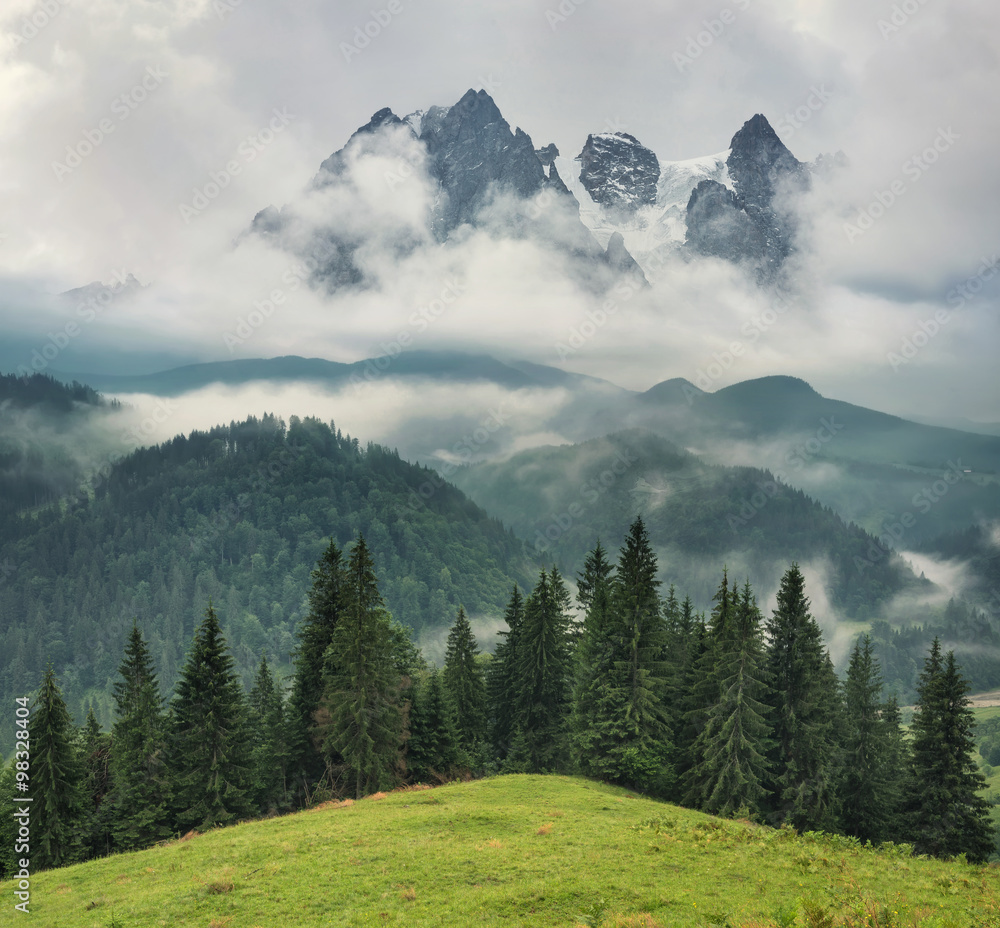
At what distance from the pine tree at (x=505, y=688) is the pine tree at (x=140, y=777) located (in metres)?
32.7

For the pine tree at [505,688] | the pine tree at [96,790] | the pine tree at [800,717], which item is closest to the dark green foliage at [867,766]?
the pine tree at [800,717]

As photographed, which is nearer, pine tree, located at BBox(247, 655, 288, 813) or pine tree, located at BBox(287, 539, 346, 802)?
pine tree, located at BBox(247, 655, 288, 813)

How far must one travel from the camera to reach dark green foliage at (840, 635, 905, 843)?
55938 mm

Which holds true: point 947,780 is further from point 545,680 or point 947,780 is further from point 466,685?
point 466,685

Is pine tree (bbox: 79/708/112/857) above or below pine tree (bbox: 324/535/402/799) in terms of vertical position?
below

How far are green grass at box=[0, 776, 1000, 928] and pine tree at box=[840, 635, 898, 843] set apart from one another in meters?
29.2

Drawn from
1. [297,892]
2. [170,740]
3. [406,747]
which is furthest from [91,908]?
[406,747]

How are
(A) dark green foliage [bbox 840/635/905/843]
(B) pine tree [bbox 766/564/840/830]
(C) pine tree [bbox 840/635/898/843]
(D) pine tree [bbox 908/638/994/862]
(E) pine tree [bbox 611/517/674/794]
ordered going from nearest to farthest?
(D) pine tree [bbox 908/638/994/862]
(B) pine tree [bbox 766/564/840/830]
(E) pine tree [bbox 611/517/674/794]
(A) dark green foliage [bbox 840/635/905/843]
(C) pine tree [bbox 840/635/898/843]

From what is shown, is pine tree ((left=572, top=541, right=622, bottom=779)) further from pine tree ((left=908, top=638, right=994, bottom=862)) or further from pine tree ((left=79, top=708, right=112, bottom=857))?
pine tree ((left=79, top=708, right=112, bottom=857))

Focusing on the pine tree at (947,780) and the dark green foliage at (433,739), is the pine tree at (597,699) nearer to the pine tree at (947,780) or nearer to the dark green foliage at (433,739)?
the dark green foliage at (433,739)

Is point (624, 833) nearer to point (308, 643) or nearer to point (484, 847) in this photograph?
point (484, 847)

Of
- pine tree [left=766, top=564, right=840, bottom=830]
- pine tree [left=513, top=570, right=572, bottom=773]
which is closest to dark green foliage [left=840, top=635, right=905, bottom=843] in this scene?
pine tree [left=766, top=564, right=840, bottom=830]

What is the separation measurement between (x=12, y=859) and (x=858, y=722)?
216ft

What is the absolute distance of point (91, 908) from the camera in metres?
25.0
